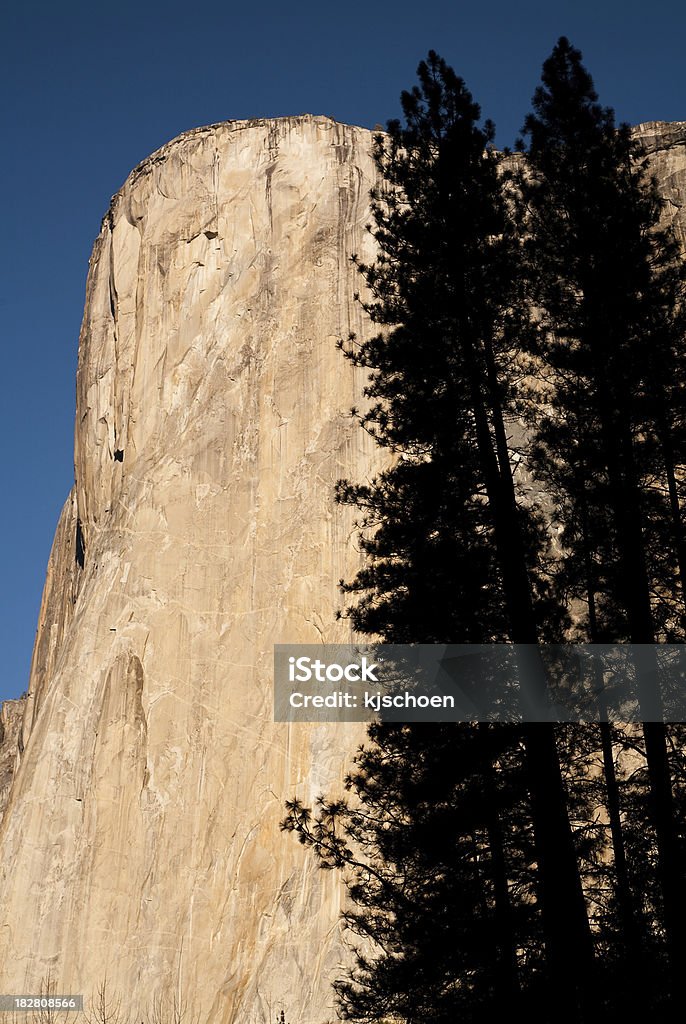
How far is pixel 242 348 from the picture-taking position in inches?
1362

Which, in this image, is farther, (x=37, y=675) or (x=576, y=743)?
(x=37, y=675)

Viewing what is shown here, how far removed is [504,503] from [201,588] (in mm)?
18184

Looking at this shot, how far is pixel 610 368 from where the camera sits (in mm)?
15031

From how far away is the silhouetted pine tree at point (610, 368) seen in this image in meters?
14.8

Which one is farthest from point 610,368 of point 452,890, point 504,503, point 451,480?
point 452,890

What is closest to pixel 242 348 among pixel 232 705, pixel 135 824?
pixel 232 705

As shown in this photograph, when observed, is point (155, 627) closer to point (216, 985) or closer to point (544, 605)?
point (216, 985)

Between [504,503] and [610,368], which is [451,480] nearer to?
[504,503]

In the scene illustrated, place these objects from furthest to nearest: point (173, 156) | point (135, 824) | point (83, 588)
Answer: point (173, 156), point (83, 588), point (135, 824)

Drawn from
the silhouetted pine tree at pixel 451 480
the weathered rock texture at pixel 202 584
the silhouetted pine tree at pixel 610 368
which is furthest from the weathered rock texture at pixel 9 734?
the silhouetted pine tree at pixel 610 368

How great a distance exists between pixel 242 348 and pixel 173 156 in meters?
8.67

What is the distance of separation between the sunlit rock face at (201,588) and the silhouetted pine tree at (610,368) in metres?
14.2

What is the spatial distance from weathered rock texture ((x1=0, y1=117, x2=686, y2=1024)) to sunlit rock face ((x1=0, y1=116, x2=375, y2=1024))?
7cm

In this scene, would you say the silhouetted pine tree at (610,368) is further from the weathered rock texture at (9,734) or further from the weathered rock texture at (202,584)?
the weathered rock texture at (9,734)
